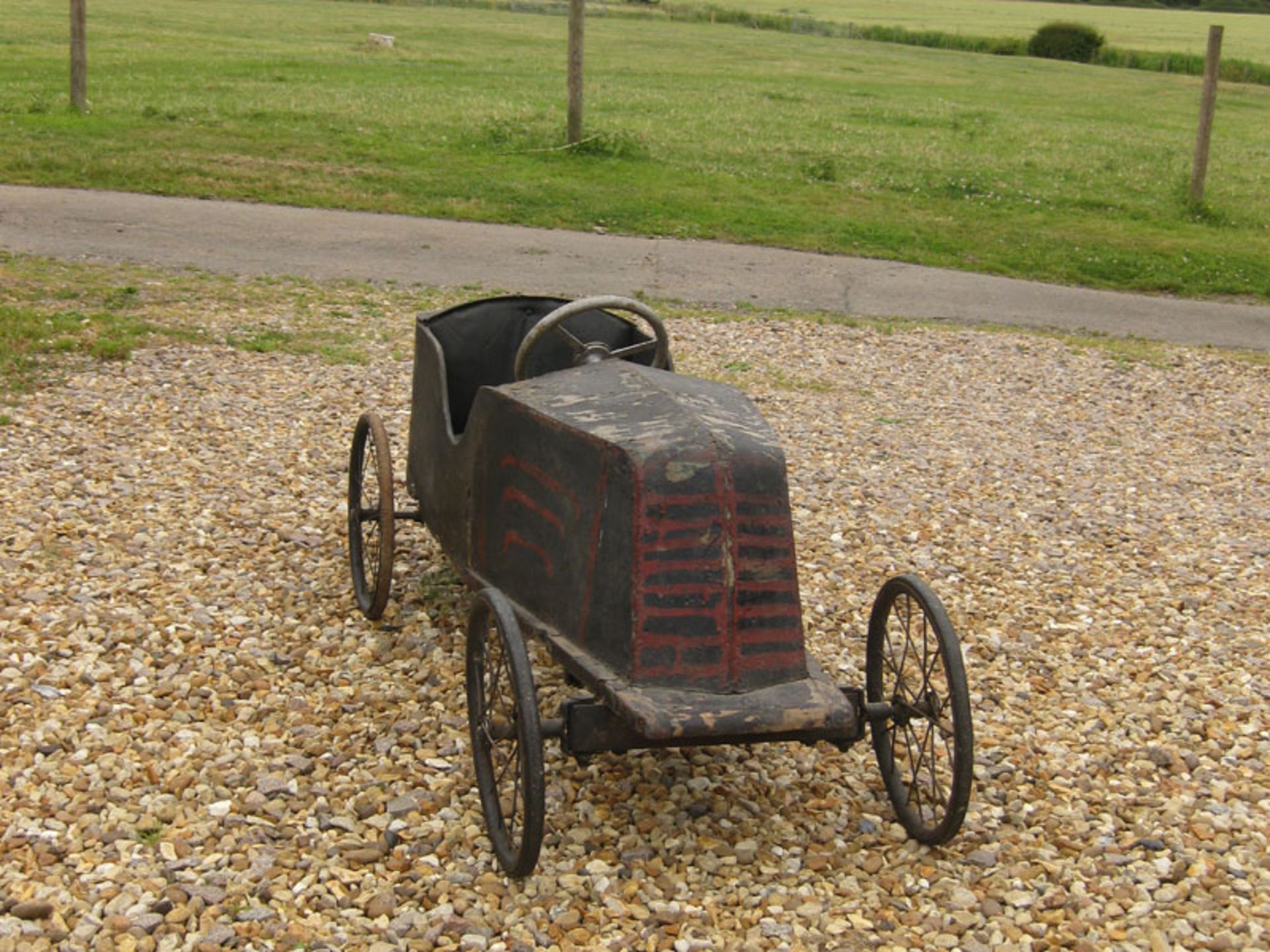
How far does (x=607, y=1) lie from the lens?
6394 centimetres

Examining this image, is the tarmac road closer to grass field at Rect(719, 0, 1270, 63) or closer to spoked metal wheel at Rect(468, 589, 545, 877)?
spoked metal wheel at Rect(468, 589, 545, 877)

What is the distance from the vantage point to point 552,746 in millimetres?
5578

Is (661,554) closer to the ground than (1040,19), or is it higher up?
closer to the ground

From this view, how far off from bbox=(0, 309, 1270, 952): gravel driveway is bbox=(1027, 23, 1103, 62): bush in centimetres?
4867

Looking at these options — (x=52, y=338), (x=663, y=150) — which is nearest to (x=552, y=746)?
(x=52, y=338)

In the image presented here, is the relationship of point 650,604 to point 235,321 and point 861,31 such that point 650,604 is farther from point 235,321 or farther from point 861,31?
point 861,31

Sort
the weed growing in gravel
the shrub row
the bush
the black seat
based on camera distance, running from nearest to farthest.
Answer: the black seat → the weed growing in gravel → the shrub row → the bush

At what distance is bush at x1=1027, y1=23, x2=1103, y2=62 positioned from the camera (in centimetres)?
5400

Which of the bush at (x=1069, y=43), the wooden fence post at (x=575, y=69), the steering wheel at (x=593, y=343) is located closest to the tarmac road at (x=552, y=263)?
the wooden fence post at (x=575, y=69)

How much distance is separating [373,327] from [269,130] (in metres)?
9.30

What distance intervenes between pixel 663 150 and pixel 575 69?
10.0ft

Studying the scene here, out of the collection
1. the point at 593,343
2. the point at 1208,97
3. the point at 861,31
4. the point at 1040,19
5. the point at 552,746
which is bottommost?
the point at 552,746

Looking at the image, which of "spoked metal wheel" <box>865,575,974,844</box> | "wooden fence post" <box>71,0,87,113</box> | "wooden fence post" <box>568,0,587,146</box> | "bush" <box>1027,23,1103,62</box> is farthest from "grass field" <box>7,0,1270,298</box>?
"bush" <box>1027,23,1103,62</box>

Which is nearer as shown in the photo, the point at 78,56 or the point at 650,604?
the point at 650,604
